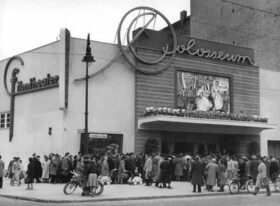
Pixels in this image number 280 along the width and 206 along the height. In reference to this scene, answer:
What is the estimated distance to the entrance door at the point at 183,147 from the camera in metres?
34.3

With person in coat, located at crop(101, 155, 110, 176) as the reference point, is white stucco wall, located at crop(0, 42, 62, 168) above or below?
above

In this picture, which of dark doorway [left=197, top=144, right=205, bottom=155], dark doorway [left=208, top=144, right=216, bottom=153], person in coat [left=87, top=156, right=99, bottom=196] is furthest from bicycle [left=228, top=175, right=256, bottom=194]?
dark doorway [left=208, top=144, right=216, bottom=153]

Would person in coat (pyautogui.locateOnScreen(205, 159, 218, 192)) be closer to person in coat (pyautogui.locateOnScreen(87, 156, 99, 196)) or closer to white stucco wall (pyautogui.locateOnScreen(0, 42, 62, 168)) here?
person in coat (pyautogui.locateOnScreen(87, 156, 99, 196))

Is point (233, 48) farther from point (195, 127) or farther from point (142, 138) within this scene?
point (142, 138)

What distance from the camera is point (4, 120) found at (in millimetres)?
35344

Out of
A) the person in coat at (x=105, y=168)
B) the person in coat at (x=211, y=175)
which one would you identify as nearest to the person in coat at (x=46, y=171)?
the person in coat at (x=105, y=168)

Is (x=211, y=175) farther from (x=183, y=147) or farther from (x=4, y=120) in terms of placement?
(x=4, y=120)

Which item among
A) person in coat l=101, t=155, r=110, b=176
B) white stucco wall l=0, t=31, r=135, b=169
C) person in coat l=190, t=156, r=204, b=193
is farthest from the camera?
white stucco wall l=0, t=31, r=135, b=169

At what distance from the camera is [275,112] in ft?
128

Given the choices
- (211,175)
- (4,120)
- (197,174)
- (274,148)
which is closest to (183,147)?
(274,148)

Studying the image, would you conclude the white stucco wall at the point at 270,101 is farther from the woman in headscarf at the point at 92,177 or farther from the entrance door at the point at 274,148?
the woman in headscarf at the point at 92,177

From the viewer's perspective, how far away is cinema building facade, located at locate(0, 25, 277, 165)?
29.5 m

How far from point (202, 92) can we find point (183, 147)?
4.39m

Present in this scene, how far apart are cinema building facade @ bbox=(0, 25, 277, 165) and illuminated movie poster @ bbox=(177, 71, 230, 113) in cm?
8
